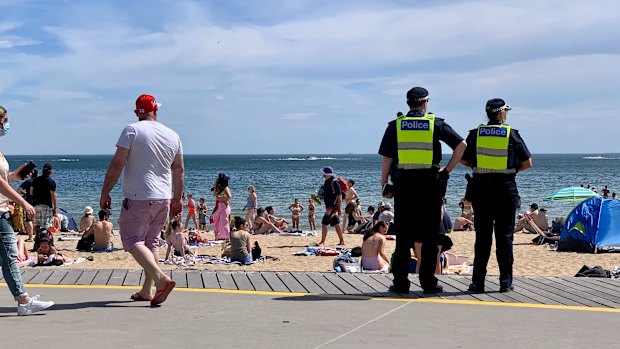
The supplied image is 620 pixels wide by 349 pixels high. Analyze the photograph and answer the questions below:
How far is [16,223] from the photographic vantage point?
20.0 metres

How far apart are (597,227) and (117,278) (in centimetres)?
1216

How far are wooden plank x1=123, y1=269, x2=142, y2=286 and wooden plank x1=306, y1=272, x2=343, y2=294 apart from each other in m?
1.65

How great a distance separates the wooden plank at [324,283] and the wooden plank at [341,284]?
0.04 meters

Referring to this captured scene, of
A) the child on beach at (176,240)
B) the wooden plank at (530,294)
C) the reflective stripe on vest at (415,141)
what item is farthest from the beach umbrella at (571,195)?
the reflective stripe on vest at (415,141)

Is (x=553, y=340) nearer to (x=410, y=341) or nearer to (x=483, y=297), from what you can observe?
(x=410, y=341)

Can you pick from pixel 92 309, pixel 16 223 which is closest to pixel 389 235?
pixel 16 223

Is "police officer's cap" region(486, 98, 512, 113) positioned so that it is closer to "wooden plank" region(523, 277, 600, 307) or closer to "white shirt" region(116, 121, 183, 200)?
"wooden plank" region(523, 277, 600, 307)

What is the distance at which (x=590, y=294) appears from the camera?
6.63 metres

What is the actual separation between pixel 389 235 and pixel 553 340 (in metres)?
15.1

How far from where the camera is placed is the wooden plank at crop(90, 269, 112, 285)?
7.20m

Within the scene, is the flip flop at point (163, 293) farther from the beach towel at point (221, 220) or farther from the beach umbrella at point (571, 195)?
the beach umbrella at point (571, 195)

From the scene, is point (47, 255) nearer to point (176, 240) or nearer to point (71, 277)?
point (176, 240)

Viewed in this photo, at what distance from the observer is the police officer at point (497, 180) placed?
682cm

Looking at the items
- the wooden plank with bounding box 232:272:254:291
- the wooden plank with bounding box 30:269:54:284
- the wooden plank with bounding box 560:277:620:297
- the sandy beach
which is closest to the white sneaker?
the wooden plank with bounding box 30:269:54:284
